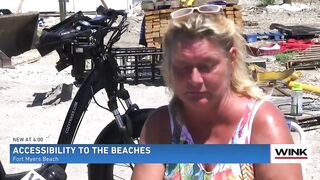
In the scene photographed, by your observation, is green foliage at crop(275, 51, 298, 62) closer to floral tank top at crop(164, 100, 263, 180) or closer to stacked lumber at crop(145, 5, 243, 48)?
stacked lumber at crop(145, 5, 243, 48)

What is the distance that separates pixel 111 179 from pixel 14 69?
7.03m

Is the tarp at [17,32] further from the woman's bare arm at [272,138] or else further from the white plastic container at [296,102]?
the woman's bare arm at [272,138]

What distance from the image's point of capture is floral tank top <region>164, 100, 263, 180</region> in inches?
72.6

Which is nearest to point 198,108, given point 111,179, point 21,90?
point 111,179

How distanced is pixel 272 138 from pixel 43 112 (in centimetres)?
580

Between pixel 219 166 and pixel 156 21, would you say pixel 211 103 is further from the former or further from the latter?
pixel 156 21

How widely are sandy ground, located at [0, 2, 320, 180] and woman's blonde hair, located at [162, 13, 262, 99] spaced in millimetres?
1973

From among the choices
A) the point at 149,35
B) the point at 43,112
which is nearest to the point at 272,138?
the point at 43,112

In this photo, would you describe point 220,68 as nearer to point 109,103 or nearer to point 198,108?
point 198,108

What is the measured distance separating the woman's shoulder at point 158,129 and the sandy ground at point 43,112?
6.64 feet

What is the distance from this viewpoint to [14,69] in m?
10.5

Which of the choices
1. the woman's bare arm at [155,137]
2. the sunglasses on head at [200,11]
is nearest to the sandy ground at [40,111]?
the woman's bare arm at [155,137]

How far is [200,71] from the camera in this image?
1.82m

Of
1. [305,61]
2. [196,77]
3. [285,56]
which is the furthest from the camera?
[285,56]
